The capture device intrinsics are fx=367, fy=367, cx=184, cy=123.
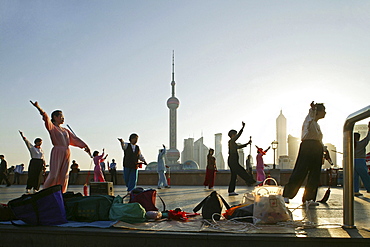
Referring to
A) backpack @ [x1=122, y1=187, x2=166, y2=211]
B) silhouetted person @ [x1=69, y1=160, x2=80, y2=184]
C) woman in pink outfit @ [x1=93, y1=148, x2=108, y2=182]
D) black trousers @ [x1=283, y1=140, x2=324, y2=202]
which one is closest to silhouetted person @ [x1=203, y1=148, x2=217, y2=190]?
woman in pink outfit @ [x1=93, y1=148, x2=108, y2=182]

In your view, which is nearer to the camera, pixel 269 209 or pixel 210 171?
pixel 269 209

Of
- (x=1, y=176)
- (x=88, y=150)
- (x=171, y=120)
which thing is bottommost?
(x=1, y=176)

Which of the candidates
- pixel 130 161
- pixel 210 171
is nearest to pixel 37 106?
pixel 130 161

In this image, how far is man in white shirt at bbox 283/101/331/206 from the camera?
23.7 feet

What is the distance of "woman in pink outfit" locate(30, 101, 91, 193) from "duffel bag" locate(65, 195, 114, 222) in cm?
189

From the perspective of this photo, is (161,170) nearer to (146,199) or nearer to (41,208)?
(146,199)

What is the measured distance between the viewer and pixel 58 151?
23.2 feet

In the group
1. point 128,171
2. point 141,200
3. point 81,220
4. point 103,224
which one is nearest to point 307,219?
point 141,200

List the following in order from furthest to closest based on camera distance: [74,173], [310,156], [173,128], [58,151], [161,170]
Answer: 1. [173,128]
2. [74,173]
3. [161,170]
4. [310,156]
5. [58,151]

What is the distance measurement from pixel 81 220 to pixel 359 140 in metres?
8.87

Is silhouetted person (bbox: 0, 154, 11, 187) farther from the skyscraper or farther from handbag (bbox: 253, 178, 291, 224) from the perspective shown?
the skyscraper

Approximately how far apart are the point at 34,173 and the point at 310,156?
8815 mm

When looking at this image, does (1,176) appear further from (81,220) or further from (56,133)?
(81,220)

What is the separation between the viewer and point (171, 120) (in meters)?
197
